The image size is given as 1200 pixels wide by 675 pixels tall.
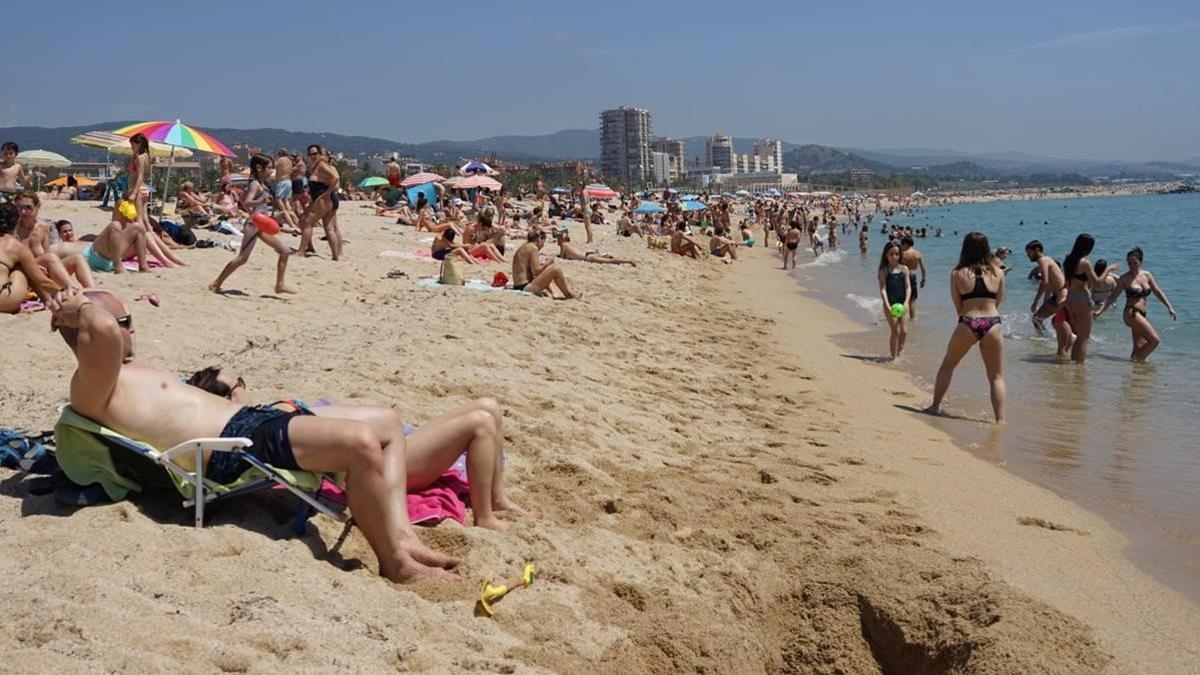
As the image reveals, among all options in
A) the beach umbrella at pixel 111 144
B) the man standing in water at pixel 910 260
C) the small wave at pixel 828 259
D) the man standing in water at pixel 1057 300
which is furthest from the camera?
the small wave at pixel 828 259

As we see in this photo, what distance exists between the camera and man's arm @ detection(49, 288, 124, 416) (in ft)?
10.4

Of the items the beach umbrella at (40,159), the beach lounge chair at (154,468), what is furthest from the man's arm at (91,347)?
the beach umbrella at (40,159)

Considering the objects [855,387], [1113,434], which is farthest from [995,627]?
[855,387]

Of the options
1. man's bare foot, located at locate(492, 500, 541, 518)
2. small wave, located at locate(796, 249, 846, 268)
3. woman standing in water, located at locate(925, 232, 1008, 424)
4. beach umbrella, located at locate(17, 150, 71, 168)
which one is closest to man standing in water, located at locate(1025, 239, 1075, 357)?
woman standing in water, located at locate(925, 232, 1008, 424)

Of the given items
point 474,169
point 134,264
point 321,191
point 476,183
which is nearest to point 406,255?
point 321,191

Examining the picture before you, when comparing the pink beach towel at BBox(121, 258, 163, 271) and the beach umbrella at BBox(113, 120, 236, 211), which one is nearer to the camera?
the pink beach towel at BBox(121, 258, 163, 271)

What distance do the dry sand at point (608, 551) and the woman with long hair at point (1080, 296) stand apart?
348 cm

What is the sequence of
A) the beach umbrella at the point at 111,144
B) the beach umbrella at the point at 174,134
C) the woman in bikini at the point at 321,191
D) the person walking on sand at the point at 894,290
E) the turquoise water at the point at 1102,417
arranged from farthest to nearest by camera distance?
the beach umbrella at the point at 111,144, the beach umbrella at the point at 174,134, the woman in bikini at the point at 321,191, the person walking on sand at the point at 894,290, the turquoise water at the point at 1102,417

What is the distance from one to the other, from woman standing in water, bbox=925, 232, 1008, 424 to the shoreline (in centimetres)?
61

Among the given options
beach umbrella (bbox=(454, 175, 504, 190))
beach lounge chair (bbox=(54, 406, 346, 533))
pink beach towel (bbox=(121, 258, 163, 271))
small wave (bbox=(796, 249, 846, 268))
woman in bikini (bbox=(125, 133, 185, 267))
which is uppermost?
beach umbrella (bbox=(454, 175, 504, 190))

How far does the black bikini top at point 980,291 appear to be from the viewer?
7.24 meters

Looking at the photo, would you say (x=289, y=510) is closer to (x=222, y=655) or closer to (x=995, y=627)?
(x=222, y=655)

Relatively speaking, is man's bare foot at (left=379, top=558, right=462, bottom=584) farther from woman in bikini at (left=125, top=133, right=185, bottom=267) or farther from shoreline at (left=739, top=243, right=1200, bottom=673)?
woman in bikini at (left=125, top=133, right=185, bottom=267)

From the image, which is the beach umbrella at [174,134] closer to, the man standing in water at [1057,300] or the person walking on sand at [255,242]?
the person walking on sand at [255,242]
